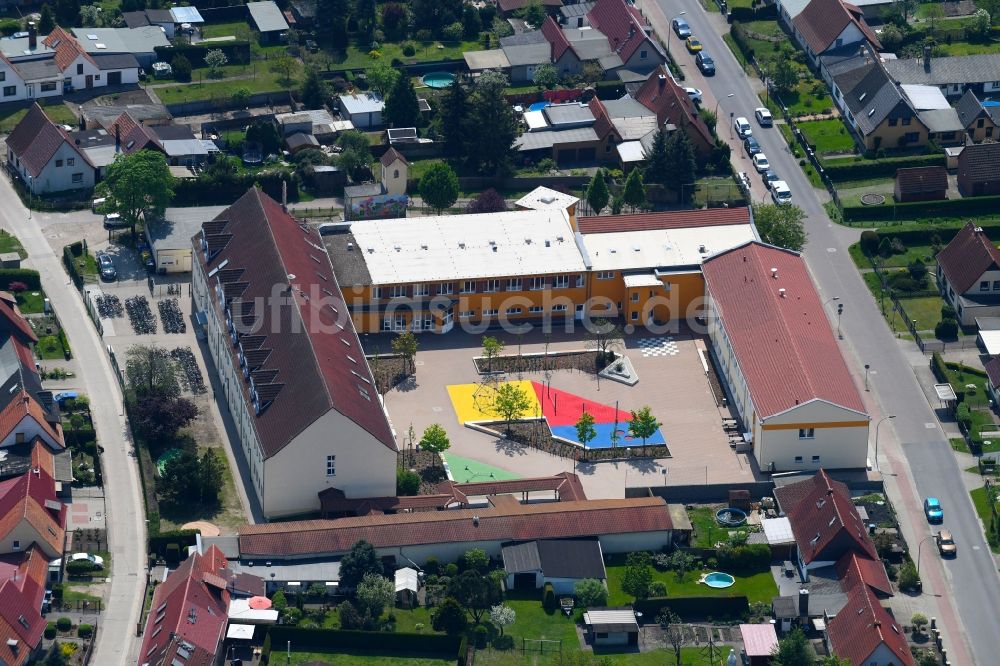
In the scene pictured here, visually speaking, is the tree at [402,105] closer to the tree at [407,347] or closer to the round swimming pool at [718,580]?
the tree at [407,347]

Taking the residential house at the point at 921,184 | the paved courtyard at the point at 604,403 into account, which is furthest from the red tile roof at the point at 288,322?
the residential house at the point at 921,184

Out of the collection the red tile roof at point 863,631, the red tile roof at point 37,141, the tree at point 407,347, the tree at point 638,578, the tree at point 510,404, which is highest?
the red tile roof at point 37,141

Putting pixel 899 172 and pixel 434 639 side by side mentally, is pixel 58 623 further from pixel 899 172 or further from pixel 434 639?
pixel 899 172

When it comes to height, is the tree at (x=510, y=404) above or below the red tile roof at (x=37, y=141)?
below

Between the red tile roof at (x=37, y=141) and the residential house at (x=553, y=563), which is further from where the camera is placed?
the red tile roof at (x=37, y=141)

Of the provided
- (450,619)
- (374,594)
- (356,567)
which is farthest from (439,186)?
(450,619)

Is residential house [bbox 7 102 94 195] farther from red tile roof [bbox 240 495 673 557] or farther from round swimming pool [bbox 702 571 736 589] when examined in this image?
round swimming pool [bbox 702 571 736 589]

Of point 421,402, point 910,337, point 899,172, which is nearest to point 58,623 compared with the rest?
point 421,402

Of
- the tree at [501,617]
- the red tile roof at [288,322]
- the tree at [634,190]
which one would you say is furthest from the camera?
the tree at [634,190]
